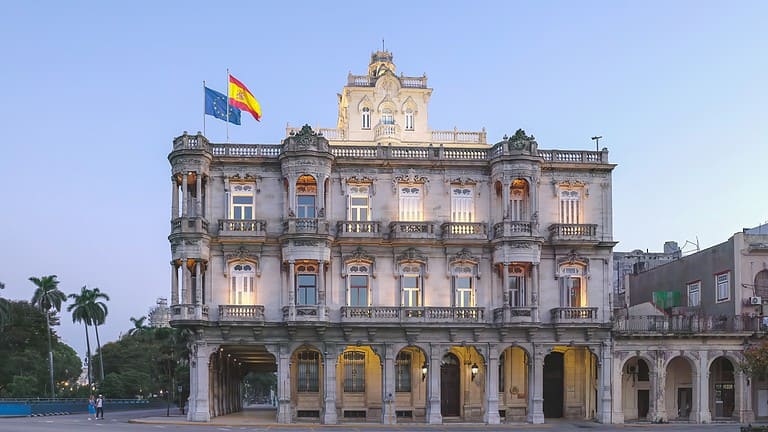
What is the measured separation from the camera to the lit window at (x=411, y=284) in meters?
53.8

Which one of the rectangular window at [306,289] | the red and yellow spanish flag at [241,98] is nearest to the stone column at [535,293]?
the rectangular window at [306,289]

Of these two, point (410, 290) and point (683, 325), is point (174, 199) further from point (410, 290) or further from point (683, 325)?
point (683, 325)

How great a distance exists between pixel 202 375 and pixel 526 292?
20.3 m

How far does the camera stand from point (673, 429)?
4903 centimetres

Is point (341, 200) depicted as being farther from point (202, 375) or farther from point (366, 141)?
point (366, 141)

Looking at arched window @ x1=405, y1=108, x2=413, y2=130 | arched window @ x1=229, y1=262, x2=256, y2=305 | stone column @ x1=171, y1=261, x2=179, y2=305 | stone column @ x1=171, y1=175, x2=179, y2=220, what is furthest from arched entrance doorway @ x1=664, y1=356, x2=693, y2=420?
stone column @ x1=171, y1=175, x2=179, y2=220

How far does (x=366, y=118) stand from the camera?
7700 centimetres

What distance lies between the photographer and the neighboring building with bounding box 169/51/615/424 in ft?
171

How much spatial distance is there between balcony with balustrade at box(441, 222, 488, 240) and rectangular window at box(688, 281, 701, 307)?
17.3 metres

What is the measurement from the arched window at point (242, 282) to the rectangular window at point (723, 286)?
30.3 meters

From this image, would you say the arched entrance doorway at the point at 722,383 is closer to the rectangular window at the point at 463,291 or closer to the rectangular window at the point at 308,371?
the rectangular window at the point at 463,291

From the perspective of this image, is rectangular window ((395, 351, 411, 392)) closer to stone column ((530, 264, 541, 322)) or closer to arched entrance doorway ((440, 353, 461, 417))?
arched entrance doorway ((440, 353, 461, 417))

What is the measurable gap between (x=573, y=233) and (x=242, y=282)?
20.7 meters

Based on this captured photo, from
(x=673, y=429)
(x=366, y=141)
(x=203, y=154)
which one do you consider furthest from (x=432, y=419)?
(x=366, y=141)
